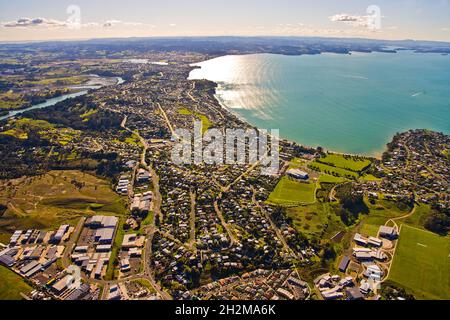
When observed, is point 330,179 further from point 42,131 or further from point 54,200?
point 42,131

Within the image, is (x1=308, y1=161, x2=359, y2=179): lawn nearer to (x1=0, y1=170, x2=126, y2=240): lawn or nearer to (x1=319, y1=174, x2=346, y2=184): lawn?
(x1=319, y1=174, x2=346, y2=184): lawn

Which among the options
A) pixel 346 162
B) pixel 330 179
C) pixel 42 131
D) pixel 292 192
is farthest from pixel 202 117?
pixel 292 192

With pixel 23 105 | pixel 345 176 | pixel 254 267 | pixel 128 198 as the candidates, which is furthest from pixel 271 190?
pixel 23 105

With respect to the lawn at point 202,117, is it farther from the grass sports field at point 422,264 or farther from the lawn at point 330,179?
the grass sports field at point 422,264

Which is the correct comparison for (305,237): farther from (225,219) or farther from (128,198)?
(128,198)

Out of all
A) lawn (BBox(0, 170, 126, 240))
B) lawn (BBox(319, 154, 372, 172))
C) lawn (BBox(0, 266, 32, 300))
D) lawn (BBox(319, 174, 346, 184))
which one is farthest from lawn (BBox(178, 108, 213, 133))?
lawn (BBox(0, 266, 32, 300))
